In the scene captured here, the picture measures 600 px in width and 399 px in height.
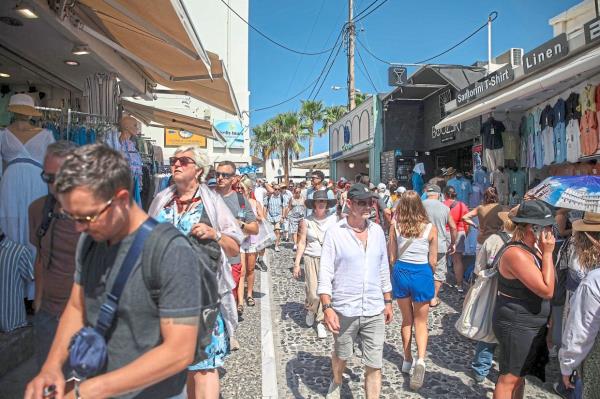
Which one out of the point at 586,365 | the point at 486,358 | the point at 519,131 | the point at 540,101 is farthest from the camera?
the point at 519,131

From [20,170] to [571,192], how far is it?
5.36 meters

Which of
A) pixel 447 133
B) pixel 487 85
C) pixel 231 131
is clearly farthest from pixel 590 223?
pixel 231 131

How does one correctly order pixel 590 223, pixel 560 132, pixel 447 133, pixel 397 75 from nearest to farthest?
pixel 590 223 → pixel 560 132 → pixel 447 133 → pixel 397 75

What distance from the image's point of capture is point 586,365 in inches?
98.9

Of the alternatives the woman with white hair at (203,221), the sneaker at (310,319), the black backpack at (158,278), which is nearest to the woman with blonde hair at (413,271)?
the sneaker at (310,319)

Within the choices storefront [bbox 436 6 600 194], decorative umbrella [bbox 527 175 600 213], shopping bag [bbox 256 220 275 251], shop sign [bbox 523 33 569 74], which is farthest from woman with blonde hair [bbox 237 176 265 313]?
shop sign [bbox 523 33 569 74]

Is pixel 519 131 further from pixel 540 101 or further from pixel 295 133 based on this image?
pixel 295 133

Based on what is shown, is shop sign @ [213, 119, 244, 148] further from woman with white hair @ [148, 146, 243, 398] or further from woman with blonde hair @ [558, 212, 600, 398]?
woman with blonde hair @ [558, 212, 600, 398]

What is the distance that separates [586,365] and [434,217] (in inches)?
163

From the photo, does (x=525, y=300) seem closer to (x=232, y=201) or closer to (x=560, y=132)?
(x=232, y=201)

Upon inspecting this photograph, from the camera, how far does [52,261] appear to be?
8.65 feet

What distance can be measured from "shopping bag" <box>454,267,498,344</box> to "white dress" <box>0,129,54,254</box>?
3993mm

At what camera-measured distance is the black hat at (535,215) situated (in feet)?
9.70

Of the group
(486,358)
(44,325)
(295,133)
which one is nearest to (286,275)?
(486,358)
